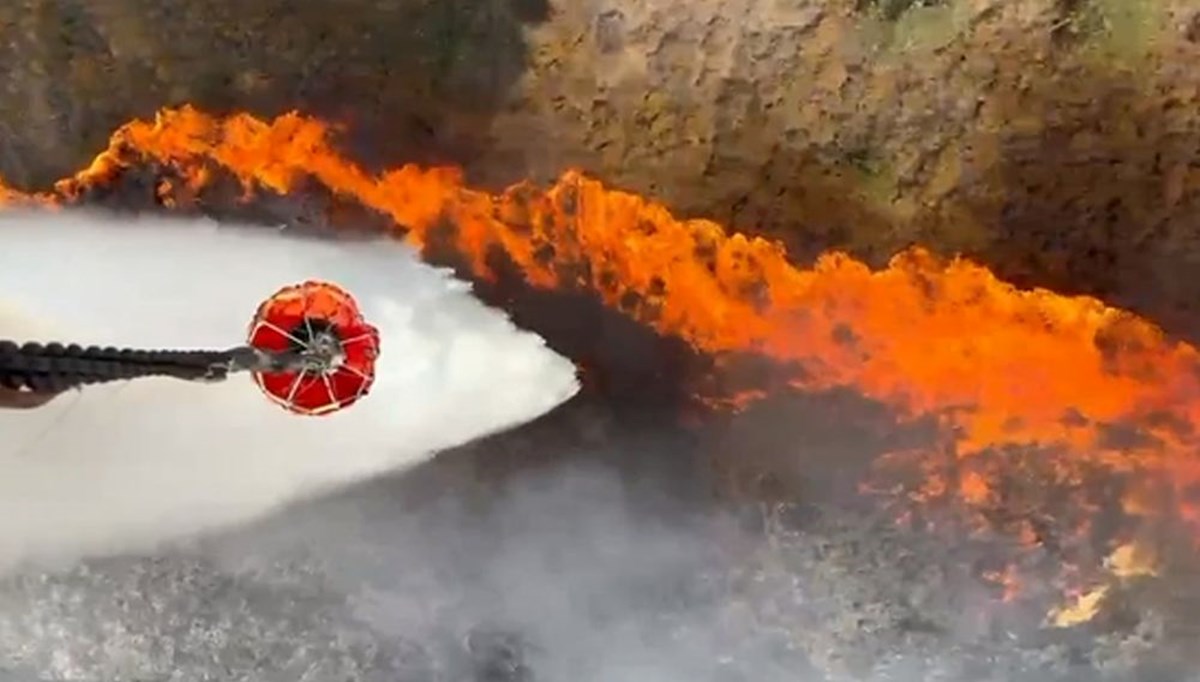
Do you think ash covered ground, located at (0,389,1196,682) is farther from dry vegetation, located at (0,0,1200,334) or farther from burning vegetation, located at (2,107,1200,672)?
dry vegetation, located at (0,0,1200,334)

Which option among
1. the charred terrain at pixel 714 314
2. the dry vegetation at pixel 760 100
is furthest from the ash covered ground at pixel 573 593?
the dry vegetation at pixel 760 100

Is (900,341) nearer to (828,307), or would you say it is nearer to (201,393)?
(828,307)

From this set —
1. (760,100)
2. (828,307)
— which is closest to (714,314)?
Answer: (828,307)

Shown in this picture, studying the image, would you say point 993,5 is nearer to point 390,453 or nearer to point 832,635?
point 832,635

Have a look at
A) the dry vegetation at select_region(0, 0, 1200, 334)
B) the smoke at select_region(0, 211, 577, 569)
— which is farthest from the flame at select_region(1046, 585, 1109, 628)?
the smoke at select_region(0, 211, 577, 569)

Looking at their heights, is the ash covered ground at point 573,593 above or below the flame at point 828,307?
below

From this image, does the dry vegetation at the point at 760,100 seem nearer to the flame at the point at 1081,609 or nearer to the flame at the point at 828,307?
the flame at the point at 828,307

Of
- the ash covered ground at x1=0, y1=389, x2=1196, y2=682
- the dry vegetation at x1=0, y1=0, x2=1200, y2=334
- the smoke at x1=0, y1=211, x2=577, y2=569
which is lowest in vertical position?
the ash covered ground at x1=0, y1=389, x2=1196, y2=682
